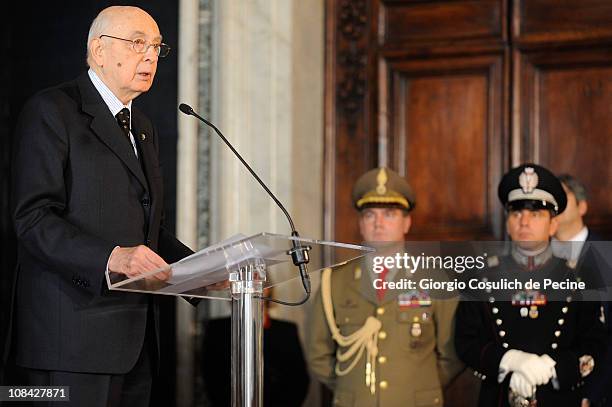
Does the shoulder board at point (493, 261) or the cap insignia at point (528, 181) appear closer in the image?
the shoulder board at point (493, 261)

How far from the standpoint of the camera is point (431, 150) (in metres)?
6.05

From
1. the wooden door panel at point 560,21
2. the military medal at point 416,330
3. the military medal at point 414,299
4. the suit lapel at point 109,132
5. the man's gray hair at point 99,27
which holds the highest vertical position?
the wooden door panel at point 560,21

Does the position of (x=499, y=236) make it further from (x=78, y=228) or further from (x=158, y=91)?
(x=78, y=228)

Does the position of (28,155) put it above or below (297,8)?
below

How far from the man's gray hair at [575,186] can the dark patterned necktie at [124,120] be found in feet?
8.86

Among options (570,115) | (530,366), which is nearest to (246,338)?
(530,366)

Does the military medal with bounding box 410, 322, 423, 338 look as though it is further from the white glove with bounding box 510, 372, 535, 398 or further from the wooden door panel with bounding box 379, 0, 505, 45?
the wooden door panel with bounding box 379, 0, 505, 45

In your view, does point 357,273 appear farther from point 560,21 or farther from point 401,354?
point 560,21

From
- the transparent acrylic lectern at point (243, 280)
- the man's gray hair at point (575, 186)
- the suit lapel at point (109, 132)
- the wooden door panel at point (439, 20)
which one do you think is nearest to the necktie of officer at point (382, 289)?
the transparent acrylic lectern at point (243, 280)

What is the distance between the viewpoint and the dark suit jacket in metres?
2.95

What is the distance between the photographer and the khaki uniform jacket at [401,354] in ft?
13.3

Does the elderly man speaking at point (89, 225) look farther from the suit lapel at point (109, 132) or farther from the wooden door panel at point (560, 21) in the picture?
the wooden door panel at point (560, 21)

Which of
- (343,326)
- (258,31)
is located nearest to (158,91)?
(258,31)

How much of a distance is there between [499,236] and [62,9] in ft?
8.29
